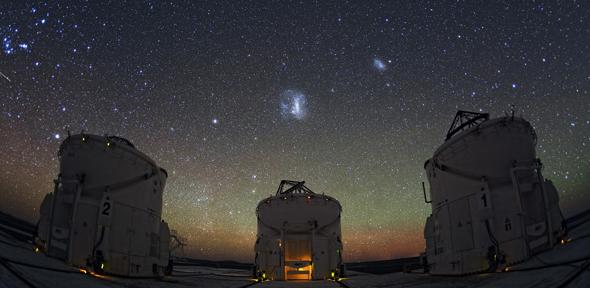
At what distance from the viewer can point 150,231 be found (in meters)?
17.5

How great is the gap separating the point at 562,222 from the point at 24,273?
16445 millimetres

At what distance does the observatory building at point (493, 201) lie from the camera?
13367 millimetres

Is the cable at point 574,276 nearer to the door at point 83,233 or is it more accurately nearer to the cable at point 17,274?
the cable at point 17,274

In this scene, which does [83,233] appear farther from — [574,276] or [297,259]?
[574,276]

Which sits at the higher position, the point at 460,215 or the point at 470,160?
the point at 470,160

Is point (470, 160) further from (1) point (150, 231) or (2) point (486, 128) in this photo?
(1) point (150, 231)

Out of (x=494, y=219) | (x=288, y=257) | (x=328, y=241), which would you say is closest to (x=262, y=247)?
(x=288, y=257)

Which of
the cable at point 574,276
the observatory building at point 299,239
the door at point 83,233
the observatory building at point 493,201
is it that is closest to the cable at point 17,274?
the door at point 83,233

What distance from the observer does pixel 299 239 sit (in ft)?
77.9

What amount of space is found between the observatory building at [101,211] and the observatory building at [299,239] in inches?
320

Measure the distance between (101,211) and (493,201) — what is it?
1608cm

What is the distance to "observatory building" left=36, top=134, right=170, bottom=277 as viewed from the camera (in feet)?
46.0

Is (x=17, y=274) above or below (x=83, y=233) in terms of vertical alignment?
below

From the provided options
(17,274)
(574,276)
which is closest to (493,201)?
(574,276)
